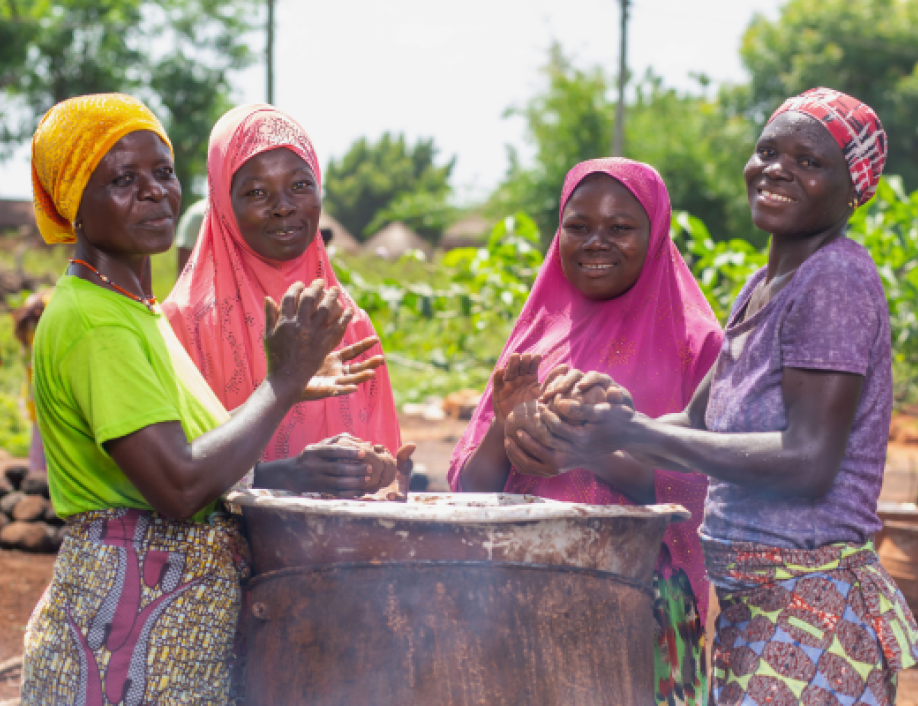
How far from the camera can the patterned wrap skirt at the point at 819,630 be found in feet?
5.19

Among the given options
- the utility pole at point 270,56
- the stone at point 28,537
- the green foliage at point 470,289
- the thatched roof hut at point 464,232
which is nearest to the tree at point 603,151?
the thatched roof hut at point 464,232

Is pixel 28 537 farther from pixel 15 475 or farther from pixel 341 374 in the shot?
pixel 341 374

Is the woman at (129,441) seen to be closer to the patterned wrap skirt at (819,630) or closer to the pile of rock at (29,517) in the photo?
the patterned wrap skirt at (819,630)

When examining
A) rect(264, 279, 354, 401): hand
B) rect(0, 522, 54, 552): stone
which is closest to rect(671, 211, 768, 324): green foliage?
rect(264, 279, 354, 401): hand

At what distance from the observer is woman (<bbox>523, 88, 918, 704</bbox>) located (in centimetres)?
155

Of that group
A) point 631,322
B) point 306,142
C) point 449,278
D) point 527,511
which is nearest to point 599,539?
point 527,511

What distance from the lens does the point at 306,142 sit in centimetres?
239

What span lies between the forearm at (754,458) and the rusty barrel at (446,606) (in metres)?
0.19

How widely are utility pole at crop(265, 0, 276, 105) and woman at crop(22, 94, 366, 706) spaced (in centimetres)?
1069

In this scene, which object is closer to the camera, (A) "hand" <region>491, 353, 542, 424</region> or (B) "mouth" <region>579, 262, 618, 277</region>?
(A) "hand" <region>491, 353, 542, 424</region>

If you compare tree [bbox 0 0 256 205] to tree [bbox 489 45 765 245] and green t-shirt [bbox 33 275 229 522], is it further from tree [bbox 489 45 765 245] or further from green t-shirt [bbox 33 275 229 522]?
green t-shirt [bbox 33 275 229 522]

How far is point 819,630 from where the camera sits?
1598mm

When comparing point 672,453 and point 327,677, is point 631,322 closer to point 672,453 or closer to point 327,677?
point 672,453

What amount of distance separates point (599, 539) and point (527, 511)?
0.56ft
